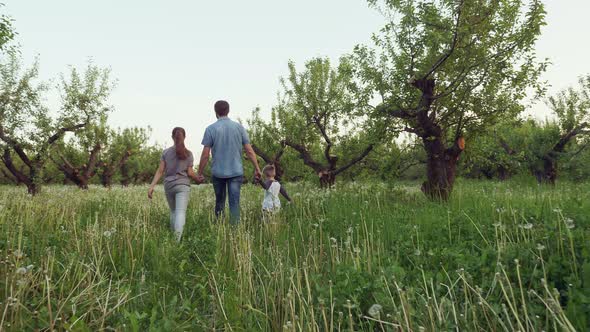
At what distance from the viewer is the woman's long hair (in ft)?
25.5

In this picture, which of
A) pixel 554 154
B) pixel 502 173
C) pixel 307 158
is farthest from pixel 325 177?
pixel 502 173

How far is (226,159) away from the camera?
27.6 feet

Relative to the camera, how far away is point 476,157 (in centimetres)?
1259

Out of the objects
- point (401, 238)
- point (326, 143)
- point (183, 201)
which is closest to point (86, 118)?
point (326, 143)

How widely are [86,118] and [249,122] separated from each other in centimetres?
982

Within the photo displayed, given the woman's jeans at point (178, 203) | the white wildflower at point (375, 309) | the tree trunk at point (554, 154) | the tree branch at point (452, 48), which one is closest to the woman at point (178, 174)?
the woman's jeans at point (178, 203)

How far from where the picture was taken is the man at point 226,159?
8.35 meters

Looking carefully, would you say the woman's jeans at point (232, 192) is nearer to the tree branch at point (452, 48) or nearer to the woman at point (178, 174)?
the woman at point (178, 174)

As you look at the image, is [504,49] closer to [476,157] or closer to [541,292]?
[476,157]

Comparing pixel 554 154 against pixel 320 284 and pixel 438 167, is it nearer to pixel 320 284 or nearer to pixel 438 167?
pixel 438 167

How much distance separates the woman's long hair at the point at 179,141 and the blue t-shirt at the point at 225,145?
2.51 feet

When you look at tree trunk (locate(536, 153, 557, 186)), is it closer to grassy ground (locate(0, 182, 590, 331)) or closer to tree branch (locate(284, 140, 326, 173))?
tree branch (locate(284, 140, 326, 173))

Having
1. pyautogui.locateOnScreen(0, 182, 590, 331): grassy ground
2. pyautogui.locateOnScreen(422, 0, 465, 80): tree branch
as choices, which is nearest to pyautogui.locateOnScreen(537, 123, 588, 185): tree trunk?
pyautogui.locateOnScreen(422, 0, 465, 80): tree branch

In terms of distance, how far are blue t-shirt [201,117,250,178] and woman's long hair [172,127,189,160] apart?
76cm
